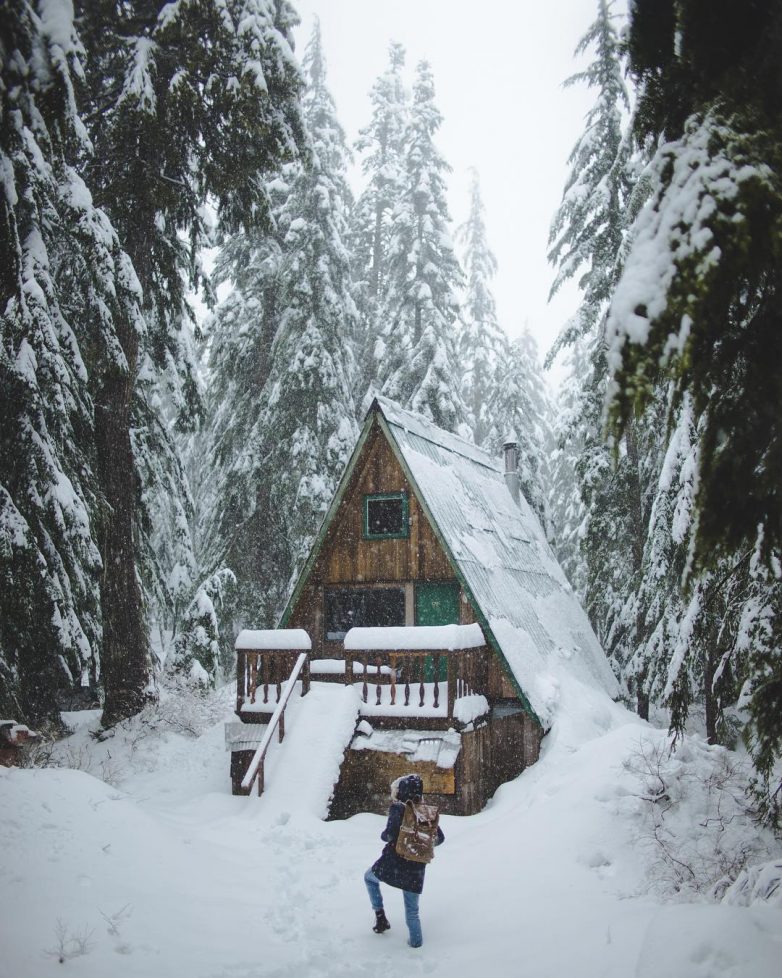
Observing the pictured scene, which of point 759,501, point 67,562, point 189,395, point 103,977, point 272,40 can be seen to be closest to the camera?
point 759,501

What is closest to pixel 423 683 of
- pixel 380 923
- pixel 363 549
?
pixel 363 549

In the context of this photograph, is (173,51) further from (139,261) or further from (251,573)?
(251,573)

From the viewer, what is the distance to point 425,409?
75.1ft

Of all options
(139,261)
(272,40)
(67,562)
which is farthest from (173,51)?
(67,562)

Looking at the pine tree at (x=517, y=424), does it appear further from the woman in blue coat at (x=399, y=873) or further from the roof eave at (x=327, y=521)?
the woman in blue coat at (x=399, y=873)

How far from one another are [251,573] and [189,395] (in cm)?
784

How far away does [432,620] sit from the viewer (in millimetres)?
13422

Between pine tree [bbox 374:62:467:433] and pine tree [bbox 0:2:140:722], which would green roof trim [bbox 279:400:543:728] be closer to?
pine tree [bbox 0:2:140:722]

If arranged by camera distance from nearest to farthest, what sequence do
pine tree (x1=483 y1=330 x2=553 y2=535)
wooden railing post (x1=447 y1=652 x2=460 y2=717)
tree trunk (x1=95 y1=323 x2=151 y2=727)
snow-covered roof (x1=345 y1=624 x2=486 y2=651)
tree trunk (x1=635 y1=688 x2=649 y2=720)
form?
1. wooden railing post (x1=447 y1=652 x2=460 y2=717)
2. snow-covered roof (x1=345 y1=624 x2=486 y2=651)
3. tree trunk (x1=95 y1=323 x2=151 y2=727)
4. tree trunk (x1=635 y1=688 x2=649 y2=720)
5. pine tree (x1=483 y1=330 x2=553 y2=535)

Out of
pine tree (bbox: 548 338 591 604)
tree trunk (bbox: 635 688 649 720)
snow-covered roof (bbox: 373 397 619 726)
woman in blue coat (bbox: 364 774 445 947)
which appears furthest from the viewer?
pine tree (bbox: 548 338 591 604)

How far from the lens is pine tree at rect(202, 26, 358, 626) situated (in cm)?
2102

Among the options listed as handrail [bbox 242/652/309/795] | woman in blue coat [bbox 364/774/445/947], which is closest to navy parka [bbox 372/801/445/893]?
woman in blue coat [bbox 364/774/445/947]

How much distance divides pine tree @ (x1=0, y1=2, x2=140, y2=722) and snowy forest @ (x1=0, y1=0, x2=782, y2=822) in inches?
2.0

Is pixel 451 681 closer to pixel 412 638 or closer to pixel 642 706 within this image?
pixel 412 638
